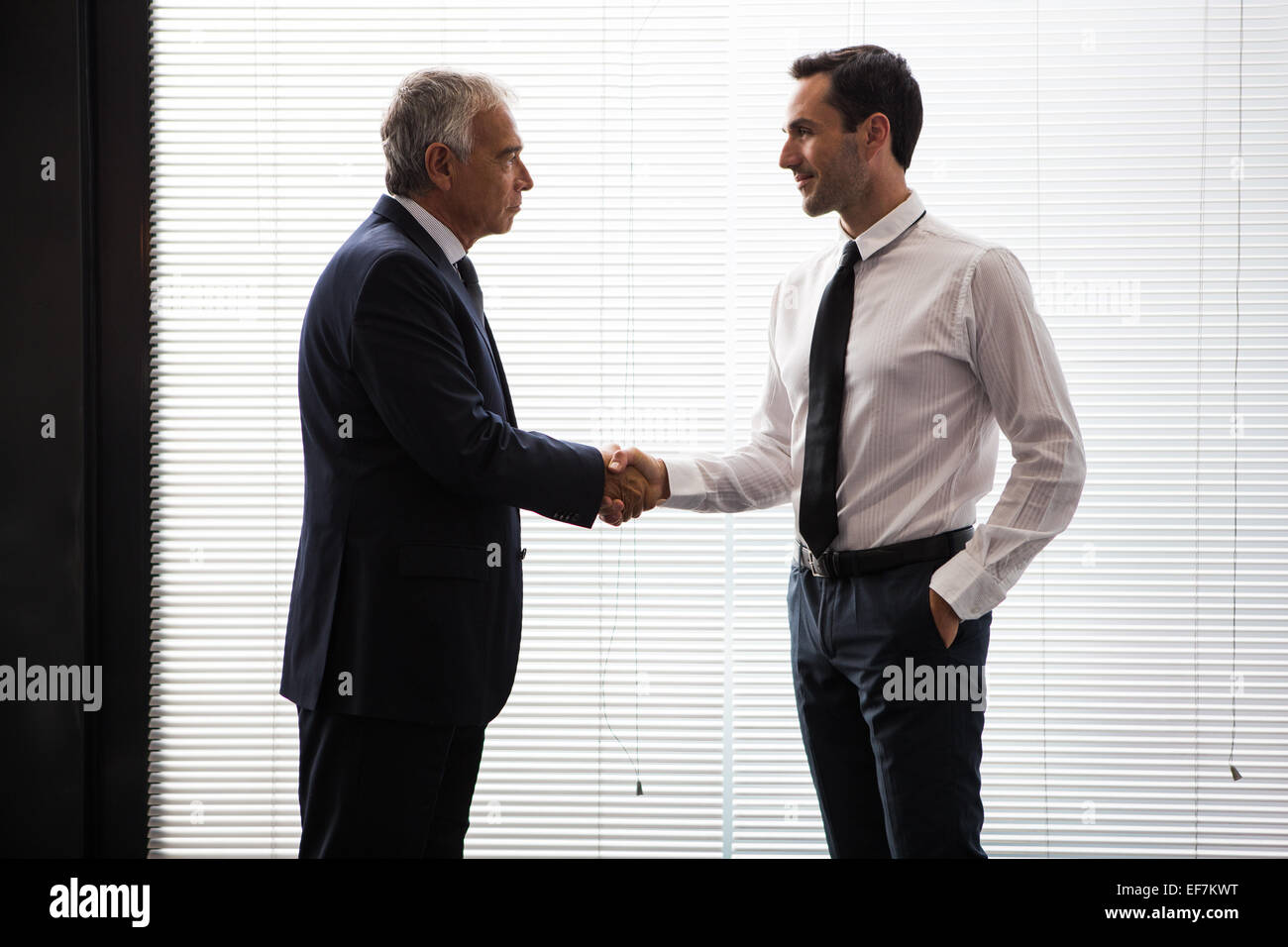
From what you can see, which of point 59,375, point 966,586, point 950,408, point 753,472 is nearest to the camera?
point 966,586

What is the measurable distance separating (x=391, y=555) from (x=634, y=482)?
2.17 ft

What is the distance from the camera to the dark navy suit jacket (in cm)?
164

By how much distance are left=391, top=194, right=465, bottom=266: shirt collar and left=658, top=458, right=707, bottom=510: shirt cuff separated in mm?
681

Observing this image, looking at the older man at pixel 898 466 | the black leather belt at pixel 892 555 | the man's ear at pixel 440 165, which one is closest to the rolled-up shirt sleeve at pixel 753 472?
the older man at pixel 898 466

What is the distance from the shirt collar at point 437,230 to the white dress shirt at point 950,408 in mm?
730

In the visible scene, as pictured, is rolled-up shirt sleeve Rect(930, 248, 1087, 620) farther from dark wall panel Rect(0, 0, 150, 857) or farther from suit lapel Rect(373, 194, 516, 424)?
dark wall panel Rect(0, 0, 150, 857)

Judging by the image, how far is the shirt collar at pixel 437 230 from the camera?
6.06 ft

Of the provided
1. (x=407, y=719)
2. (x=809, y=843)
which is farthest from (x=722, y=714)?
(x=407, y=719)

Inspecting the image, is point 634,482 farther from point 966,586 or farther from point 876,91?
point 876,91

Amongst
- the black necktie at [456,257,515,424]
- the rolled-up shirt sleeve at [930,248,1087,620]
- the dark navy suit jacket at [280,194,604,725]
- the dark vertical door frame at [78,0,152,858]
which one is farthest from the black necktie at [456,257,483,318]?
the dark vertical door frame at [78,0,152,858]

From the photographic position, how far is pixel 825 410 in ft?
5.95

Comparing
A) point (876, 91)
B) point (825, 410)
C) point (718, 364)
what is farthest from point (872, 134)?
point (718, 364)

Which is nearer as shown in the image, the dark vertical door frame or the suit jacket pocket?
the suit jacket pocket

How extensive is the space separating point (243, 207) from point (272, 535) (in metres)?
0.90
